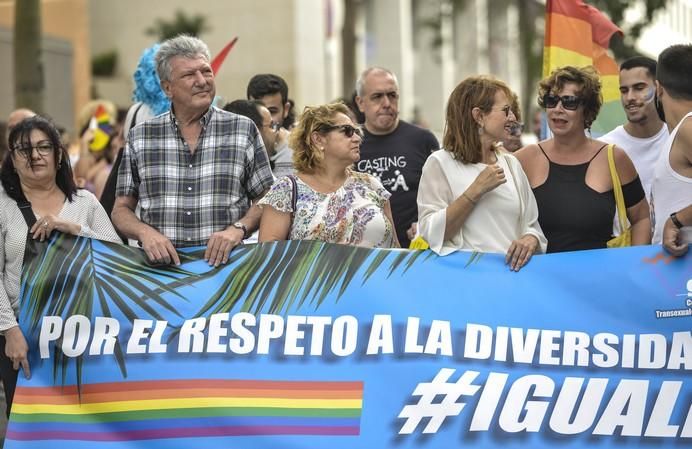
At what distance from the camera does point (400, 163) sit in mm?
7855

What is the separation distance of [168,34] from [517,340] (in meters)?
36.2

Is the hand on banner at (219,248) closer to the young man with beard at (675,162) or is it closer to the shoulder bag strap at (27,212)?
the shoulder bag strap at (27,212)

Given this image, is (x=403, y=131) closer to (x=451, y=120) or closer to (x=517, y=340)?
(x=451, y=120)

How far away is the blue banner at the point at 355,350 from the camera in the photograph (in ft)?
17.4

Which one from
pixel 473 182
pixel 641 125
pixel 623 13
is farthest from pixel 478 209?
pixel 623 13

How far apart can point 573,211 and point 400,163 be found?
6.78ft

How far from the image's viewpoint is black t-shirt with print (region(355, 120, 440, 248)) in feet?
25.5

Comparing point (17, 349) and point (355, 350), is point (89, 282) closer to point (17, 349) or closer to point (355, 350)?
point (17, 349)

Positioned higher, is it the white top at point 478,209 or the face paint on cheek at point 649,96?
the face paint on cheek at point 649,96

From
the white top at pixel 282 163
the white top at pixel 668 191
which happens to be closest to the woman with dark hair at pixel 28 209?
the white top at pixel 282 163

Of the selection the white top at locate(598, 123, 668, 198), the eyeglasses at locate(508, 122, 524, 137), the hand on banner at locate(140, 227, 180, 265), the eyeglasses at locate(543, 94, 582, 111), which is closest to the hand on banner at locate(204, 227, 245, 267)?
the hand on banner at locate(140, 227, 180, 265)

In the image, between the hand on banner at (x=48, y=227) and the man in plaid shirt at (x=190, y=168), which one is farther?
the man in plaid shirt at (x=190, y=168)

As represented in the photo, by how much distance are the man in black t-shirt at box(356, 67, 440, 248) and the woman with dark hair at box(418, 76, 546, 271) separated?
5.77ft

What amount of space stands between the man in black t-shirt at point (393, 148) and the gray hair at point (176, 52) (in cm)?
194
